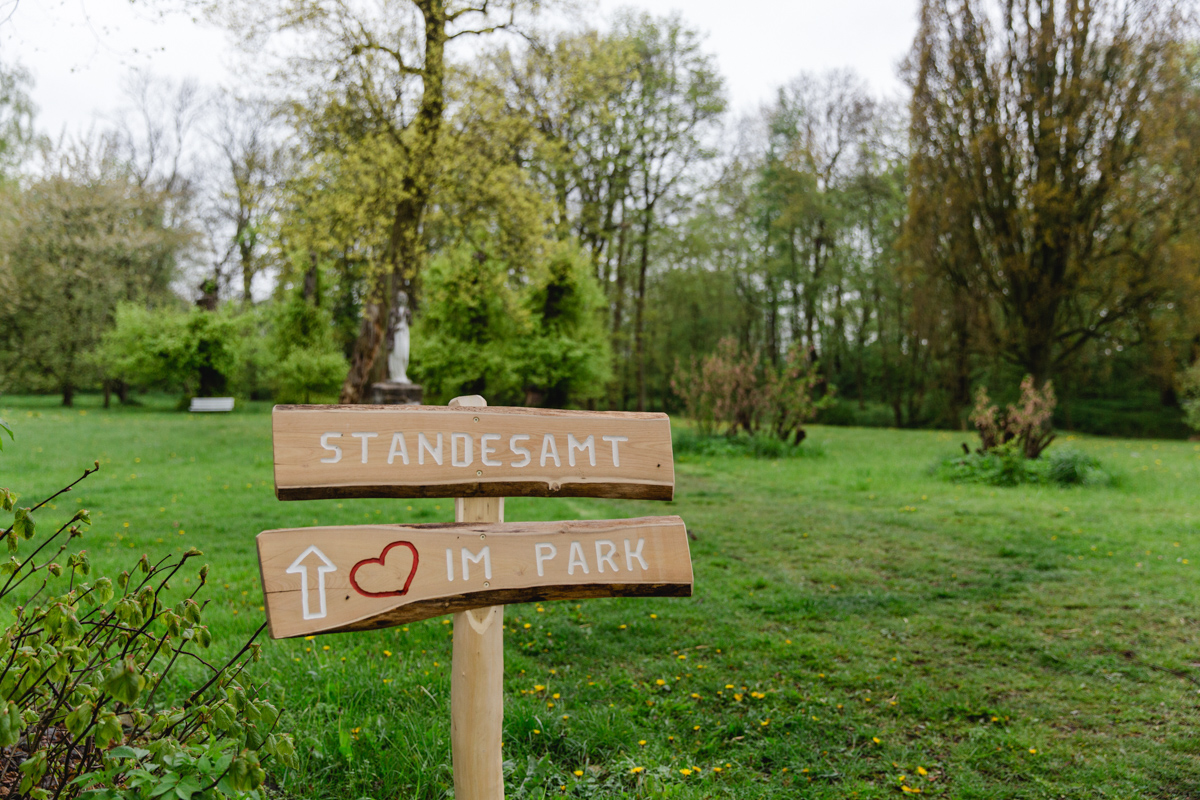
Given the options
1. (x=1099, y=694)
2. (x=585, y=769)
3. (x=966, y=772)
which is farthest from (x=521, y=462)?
(x=1099, y=694)

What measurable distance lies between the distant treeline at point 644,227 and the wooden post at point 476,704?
27.2ft

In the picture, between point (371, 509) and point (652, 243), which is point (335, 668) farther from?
point (652, 243)

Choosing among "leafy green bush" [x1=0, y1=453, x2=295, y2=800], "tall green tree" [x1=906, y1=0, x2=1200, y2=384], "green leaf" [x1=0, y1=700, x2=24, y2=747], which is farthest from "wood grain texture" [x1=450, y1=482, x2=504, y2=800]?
"tall green tree" [x1=906, y1=0, x2=1200, y2=384]

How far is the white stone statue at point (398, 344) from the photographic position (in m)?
13.6

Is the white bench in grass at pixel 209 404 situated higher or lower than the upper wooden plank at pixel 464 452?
lower

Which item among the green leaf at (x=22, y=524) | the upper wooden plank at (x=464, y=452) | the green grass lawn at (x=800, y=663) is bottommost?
the green grass lawn at (x=800, y=663)

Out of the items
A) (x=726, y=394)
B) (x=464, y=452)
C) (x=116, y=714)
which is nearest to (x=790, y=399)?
(x=726, y=394)

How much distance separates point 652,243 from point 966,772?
23020mm

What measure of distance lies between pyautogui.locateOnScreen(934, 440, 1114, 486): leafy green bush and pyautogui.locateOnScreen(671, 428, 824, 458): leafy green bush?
2.81m

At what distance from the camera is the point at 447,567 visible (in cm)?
196

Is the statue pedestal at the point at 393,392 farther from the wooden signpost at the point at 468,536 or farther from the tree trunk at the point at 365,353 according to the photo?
the wooden signpost at the point at 468,536

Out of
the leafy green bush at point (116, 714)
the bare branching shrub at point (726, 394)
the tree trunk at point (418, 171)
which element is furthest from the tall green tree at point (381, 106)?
the leafy green bush at point (116, 714)

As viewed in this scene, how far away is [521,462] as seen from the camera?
213cm

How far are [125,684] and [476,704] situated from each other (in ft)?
3.18
